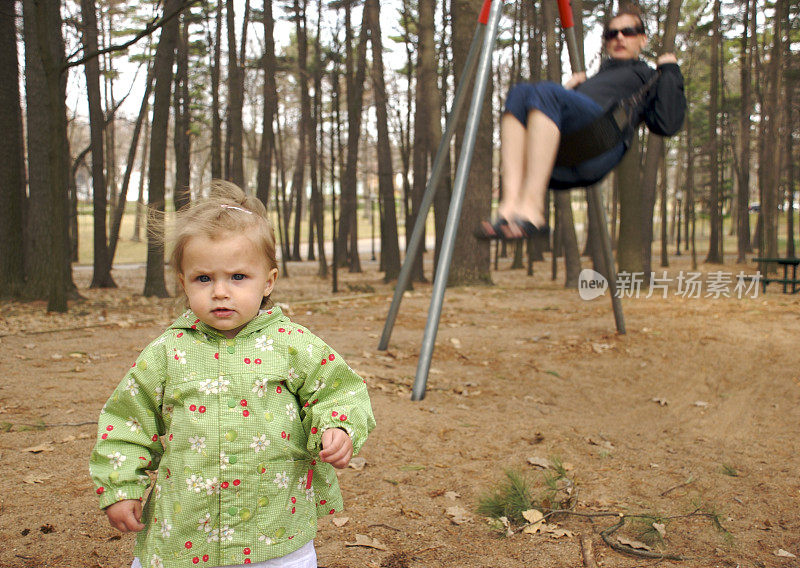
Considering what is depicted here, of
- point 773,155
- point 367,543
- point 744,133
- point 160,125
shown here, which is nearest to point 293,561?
point 367,543

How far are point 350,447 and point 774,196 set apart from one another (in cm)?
1510

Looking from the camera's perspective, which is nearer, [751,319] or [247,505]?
[247,505]

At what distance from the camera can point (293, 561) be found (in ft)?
5.54

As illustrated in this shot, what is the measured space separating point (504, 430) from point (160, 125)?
8.54 m

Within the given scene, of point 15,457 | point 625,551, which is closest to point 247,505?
point 625,551

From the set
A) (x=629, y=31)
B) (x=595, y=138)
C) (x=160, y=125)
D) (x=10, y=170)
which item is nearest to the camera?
(x=595, y=138)

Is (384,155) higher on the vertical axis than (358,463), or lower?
higher

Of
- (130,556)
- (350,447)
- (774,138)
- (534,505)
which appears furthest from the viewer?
(774,138)

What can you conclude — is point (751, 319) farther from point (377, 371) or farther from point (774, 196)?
point (774, 196)

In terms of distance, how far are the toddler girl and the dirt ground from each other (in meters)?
1.15

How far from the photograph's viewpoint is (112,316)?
8586 mm

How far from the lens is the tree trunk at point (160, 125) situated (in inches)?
414

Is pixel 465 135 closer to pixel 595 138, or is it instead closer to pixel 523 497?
pixel 595 138

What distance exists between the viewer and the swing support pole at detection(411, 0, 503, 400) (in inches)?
181
